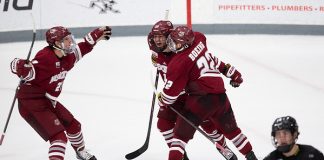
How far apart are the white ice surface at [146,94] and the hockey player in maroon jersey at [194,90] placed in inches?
20.1

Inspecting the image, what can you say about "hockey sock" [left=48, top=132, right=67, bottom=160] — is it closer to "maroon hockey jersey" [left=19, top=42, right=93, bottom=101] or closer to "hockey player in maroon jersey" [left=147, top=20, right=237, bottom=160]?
"maroon hockey jersey" [left=19, top=42, right=93, bottom=101]

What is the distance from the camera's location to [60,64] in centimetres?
429

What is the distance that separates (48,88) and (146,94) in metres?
2.04

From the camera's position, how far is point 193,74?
4.04 metres

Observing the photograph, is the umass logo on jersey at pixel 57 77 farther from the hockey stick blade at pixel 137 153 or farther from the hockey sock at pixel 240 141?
the hockey sock at pixel 240 141

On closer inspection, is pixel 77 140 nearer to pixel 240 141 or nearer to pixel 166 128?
pixel 166 128

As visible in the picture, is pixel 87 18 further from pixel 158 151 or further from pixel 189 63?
pixel 189 63

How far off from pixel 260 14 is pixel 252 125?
297cm

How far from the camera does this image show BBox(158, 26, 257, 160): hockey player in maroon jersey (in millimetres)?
3938

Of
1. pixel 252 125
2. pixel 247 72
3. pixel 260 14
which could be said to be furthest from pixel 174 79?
pixel 260 14

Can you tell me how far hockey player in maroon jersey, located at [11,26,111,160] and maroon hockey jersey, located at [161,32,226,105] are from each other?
0.78 meters

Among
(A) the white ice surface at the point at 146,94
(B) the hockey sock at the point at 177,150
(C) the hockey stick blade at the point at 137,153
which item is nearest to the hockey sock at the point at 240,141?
(B) the hockey sock at the point at 177,150

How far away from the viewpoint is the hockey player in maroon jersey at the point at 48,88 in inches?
163

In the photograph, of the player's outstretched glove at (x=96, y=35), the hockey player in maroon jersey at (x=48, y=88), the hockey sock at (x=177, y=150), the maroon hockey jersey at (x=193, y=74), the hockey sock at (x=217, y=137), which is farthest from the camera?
the player's outstretched glove at (x=96, y=35)
